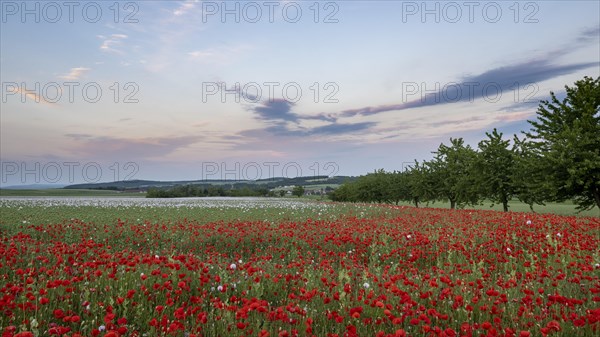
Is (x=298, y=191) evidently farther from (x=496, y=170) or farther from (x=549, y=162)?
(x=549, y=162)

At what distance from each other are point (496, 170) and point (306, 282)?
29.4 m

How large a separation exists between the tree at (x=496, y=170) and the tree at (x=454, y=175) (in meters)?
1.01

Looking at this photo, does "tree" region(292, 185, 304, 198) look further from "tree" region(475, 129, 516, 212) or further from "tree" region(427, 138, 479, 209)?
"tree" region(475, 129, 516, 212)

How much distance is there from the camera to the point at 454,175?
126 ft

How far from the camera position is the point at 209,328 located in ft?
15.6

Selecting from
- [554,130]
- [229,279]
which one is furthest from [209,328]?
[554,130]

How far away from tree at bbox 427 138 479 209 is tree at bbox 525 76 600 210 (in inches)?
272

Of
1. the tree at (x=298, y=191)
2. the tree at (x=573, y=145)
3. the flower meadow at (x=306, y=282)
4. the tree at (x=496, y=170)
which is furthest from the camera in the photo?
the tree at (x=298, y=191)

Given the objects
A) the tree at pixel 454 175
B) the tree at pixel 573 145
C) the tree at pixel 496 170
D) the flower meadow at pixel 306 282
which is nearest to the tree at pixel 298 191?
the tree at pixel 454 175

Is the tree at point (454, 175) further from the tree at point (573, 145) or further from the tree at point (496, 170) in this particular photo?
the tree at point (573, 145)

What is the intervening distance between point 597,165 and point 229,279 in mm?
23983

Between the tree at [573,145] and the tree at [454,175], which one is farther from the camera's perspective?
the tree at [454,175]

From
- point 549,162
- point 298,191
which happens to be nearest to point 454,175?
point 549,162

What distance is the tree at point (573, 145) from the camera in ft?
74.5
